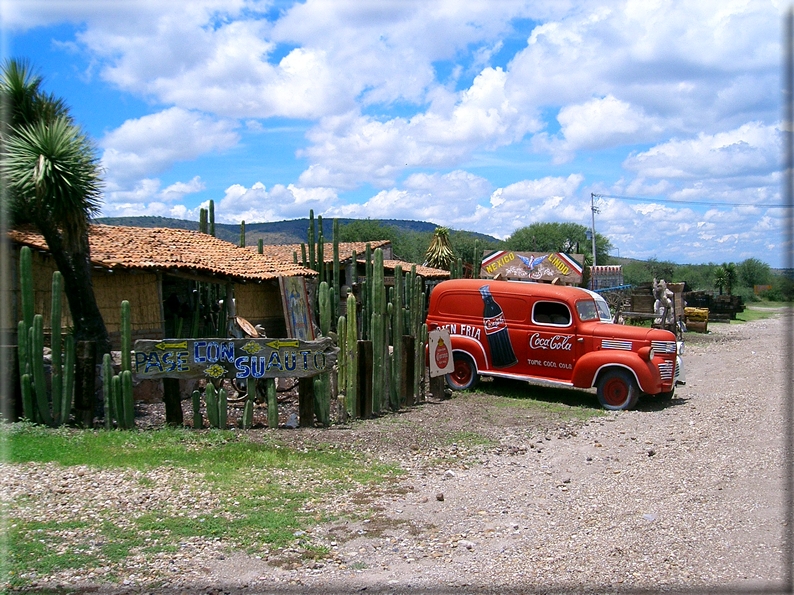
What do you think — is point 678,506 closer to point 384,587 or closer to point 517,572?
point 517,572

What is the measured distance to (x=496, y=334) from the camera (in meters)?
14.7

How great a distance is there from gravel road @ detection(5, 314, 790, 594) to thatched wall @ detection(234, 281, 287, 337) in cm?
1091

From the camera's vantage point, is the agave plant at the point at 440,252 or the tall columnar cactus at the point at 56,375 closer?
the tall columnar cactus at the point at 56,375

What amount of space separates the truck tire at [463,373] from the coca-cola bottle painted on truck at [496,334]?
0.49 m

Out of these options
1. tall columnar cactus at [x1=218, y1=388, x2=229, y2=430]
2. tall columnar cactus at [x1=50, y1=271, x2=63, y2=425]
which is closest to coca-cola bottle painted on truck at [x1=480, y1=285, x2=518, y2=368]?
tall columnar cactus at [x1=218, y1=388, x2=229, y2=430]

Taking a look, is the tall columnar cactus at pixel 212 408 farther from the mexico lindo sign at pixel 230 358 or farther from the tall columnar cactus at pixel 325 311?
the tall columnar cactus at pixel 325 311

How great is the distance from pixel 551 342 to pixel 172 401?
7078 millimetres

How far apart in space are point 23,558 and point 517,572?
3615 millimetres

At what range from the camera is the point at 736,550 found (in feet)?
19.3

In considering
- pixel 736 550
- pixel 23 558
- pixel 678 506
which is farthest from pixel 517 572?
pixel 23 558

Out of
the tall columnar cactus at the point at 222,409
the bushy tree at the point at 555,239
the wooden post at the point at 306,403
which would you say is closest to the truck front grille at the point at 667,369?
the wooden post at the point at 306,403

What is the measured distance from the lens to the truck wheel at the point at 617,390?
13.3 meters

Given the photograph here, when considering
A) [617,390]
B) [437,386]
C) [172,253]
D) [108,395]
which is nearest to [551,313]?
[617,390]

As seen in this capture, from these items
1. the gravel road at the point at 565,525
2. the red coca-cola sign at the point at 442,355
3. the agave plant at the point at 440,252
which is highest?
the agave plant at the point at 440,252
